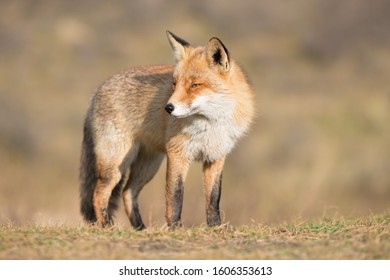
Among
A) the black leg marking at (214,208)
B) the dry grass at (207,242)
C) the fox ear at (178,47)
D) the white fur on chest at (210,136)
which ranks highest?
the fox ear at (178,47)

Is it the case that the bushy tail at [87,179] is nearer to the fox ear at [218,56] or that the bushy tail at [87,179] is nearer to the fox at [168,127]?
the fox at [168,127]

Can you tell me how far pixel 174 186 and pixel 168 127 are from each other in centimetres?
83

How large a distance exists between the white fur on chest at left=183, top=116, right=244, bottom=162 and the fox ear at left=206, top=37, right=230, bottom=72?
0.72 metres

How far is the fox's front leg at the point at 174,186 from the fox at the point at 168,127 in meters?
0.01

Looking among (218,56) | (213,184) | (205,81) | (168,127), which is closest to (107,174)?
(168,127)

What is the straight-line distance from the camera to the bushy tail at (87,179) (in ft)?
34.0

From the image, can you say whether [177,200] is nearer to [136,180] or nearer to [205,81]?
[205,81]

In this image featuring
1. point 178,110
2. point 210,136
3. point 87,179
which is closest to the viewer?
point 178,110

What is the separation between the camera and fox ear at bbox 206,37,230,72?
8352mm

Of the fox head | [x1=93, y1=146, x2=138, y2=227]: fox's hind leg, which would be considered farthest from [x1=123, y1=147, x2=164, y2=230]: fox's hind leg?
the fox head

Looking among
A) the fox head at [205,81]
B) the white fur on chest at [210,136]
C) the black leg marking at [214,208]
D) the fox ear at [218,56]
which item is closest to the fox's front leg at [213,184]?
the black leg marking at [214,208]

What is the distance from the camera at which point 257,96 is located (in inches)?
451

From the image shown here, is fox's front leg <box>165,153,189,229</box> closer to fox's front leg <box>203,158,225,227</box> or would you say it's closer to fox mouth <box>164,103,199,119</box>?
fox's front leg <box>203,158,225,227</box>

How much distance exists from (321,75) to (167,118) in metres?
19.8
